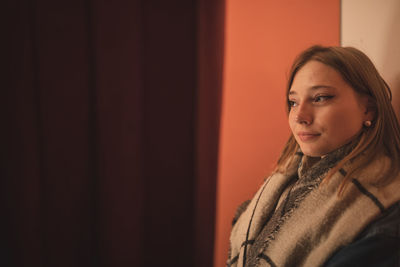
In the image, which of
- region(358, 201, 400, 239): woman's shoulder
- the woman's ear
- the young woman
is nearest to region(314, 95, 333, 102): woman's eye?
Answer: the young woman

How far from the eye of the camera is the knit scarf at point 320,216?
0.54 meters

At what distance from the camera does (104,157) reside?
0.94 meters

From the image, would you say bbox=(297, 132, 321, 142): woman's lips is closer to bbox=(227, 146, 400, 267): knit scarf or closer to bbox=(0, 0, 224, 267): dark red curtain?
bbox=(227, 146, 400, 267): knit scarf

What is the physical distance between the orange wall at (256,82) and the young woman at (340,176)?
0.28 metres

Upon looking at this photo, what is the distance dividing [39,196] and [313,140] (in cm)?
93

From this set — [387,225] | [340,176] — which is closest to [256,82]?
[340,176]

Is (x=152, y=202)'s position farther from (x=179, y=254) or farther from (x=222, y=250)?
(x=222, y=250)

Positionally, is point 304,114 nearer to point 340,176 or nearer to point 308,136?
point 308,136

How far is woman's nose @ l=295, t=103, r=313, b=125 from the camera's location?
64cm

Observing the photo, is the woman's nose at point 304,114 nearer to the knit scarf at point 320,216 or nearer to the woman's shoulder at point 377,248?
the knit scarf at point 320,216

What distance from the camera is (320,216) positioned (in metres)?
0.57

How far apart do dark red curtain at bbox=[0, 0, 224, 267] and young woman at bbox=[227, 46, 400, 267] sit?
17.3 inches

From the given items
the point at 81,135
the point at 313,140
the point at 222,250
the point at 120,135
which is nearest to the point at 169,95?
the point at 120,135

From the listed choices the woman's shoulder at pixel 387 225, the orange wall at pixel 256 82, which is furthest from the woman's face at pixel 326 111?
the orange wall at pixel 256 82
